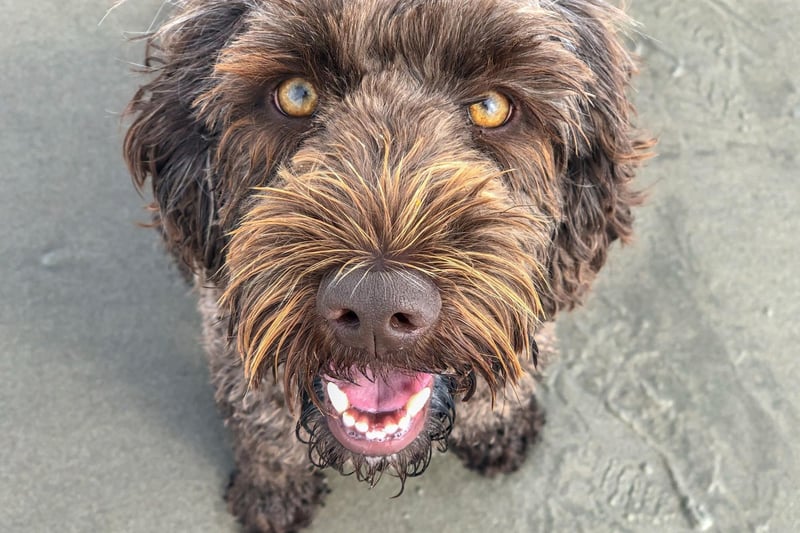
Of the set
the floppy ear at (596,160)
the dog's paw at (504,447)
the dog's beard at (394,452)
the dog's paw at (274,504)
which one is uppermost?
the floppy ear at (596,160)

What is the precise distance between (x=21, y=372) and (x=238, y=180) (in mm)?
→ 1780

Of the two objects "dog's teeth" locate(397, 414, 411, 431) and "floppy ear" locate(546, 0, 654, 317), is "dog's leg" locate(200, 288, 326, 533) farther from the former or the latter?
"floppy ear" locate(546, 0, 654, 317)

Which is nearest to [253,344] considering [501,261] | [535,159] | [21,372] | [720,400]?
[501,261]

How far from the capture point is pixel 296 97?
6.27 feet

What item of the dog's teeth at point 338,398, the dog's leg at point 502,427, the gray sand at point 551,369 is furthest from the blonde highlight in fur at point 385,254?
the gray sand at point 551,369

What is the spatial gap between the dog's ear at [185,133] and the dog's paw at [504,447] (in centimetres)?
133

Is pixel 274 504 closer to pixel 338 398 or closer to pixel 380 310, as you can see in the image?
pixel 338 398

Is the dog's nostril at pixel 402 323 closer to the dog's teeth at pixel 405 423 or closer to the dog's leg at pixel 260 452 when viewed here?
the dog's teeth at pixel 405 423

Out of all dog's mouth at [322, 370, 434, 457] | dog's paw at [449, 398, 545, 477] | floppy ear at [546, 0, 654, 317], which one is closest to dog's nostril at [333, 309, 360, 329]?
dog's mouth at [322, 370, 434, 457]

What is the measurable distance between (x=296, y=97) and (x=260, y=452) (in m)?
1.39

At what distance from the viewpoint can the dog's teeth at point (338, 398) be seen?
2.10 m

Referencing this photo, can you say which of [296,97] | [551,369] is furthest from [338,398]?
[551,369]

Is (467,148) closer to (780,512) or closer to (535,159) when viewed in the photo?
(535,159)

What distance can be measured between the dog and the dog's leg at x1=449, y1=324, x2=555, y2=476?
0.40 meters
